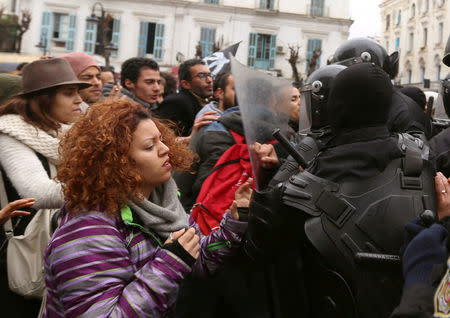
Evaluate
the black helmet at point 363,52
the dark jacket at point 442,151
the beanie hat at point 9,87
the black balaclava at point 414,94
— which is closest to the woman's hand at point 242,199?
the dark jacket at point 442,151

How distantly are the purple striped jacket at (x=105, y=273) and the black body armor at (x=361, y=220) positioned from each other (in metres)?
0.52

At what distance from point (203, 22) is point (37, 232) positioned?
27771 mm

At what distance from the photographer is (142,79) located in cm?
444

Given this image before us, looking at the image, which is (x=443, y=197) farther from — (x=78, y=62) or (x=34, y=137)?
(x=78, y=62)

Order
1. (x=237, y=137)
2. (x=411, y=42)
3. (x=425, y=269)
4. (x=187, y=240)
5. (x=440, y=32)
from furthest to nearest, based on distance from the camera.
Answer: (x=411, y=42) < (x=440, y=32) < (x=237, y=137) < (x=187, y=240) < (x=425, y=269)

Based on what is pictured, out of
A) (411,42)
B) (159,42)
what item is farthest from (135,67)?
(411,42)

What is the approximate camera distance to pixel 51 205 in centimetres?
241

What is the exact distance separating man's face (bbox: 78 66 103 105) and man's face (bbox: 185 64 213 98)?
862 millimetres

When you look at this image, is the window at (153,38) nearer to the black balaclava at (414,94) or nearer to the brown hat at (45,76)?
the black balaclava at (414,94)

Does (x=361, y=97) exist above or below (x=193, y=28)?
below

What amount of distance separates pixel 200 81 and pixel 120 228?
3.04 metres

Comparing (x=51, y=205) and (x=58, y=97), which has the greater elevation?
(x=58, y=97)

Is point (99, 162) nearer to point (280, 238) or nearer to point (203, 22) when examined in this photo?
point (280, 238)

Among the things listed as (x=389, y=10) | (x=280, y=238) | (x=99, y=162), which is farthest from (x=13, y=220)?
(x=389, y=10)
